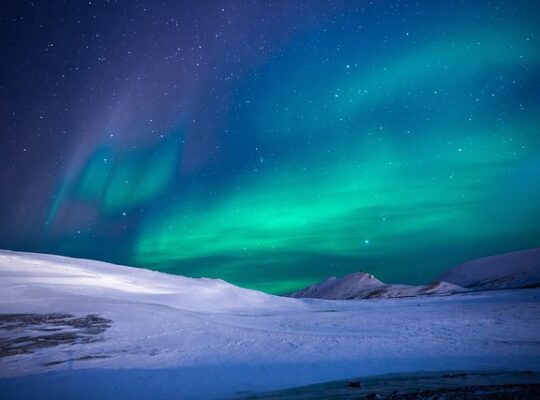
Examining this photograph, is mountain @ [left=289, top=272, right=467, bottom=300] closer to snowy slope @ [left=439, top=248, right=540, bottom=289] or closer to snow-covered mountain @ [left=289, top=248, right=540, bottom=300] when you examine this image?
snow-covered mountain @ [left=289, top=248, right=540, bottom=300]

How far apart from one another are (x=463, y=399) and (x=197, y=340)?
778 cm

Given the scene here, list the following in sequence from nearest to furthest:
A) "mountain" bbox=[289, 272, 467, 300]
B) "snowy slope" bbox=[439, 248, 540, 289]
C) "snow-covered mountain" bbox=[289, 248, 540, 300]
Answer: "mountain" bbox=[289, 272, 467, 300] → "snow-covered mountain" bbox=[289, 248, 540, 300] → "snowy slope" bbox=[439, 248, 540, 289]

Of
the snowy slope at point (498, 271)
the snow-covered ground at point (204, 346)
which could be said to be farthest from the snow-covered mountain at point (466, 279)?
the snow-covered ground at point (204, 346)

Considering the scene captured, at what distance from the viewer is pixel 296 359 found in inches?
336

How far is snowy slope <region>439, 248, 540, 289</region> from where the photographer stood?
2613 inches

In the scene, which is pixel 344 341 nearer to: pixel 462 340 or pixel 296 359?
pixel 296 359

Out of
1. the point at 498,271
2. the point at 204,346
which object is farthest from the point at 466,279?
the point at 204,346

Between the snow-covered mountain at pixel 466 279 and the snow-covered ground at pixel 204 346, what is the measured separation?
163ft

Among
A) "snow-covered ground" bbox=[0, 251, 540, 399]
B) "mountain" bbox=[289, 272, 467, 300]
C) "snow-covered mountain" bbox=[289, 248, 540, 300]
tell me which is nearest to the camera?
"snow-covered ground" bbox=[0, 251, 540, 399]

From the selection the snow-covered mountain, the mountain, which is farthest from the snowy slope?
the mountain

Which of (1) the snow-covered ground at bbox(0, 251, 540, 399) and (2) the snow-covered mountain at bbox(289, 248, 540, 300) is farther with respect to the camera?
(2) the snow-covered mountain at bbox(289, 248, 540, 300)

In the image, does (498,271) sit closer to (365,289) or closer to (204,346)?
(365,289)

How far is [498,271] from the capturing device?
80.6 metres

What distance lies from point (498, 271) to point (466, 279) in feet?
25.1
